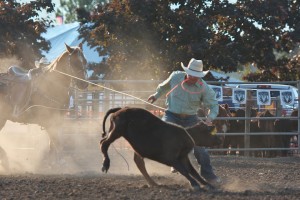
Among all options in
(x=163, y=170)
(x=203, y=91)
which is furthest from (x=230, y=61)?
(x=203, y=91)

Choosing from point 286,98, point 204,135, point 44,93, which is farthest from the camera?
point 286,98

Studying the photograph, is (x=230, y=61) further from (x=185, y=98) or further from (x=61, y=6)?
(x=61, y=6)

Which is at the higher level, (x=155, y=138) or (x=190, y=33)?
(x=190, y=33)

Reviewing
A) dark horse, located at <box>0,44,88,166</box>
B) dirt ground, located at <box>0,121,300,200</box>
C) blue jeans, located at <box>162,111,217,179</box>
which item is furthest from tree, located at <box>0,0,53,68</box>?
blue jeans, located at <box>162,111,217,179</box>

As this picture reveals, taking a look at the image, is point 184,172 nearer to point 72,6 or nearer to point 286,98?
point 286,98

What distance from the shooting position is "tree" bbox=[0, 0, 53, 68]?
24594 millimetres

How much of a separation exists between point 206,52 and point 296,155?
5.00m

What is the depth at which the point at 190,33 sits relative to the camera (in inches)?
862

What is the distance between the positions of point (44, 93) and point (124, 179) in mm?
2720

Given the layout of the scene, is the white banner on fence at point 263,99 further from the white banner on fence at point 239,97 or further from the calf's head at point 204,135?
the calf's head at point 204,135

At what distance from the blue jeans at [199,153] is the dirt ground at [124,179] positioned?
263 mm

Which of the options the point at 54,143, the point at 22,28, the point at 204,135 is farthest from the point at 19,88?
the point at 22,28

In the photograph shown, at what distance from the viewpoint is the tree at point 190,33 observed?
22.0m

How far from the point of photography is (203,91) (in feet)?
35.3
